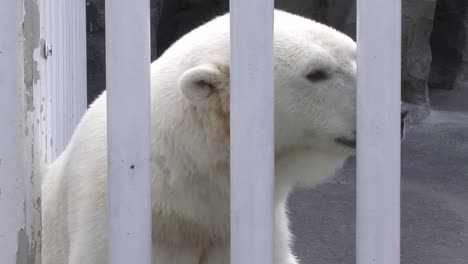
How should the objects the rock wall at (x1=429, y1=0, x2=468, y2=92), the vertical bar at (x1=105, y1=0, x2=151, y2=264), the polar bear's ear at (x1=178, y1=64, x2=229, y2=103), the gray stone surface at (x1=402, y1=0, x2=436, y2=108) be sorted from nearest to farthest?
the vertical bar at (x1=105, y1=0, x2=151, y2=264)
the polar bear's ear at (x1=178, y1=64, x2=229, y2=103)
the gray stone surface at (x1=402, y1=0, x2=436, y2=108)
the rock wall at (x1=429, y1=0, x2=468, y2=92)

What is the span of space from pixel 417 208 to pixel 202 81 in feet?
11.6

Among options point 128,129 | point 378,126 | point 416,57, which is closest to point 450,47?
point 416,57

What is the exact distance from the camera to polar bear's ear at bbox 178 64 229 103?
1.81m

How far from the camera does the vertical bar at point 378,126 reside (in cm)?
132

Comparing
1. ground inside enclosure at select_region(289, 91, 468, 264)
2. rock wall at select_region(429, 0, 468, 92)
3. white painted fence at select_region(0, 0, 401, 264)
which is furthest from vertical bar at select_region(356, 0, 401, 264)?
rock wall at select_region(429, 0, 468, 92)

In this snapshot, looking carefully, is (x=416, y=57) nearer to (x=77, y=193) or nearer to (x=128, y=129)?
(x=77, y=193)

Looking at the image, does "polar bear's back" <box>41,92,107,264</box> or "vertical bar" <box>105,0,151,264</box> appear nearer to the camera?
"vertical bar" <box>105,0,151,264</box>

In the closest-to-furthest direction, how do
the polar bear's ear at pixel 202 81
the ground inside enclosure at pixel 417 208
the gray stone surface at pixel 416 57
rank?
the polar bear's ear at pixel 202 81 < the ground inside enclosure at pixel 417 208 < the gray stone surface at pixel 416 57

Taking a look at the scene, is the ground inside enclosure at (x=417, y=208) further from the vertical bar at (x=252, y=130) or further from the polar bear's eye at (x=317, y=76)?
the vertical bar at (x=252, y=130)

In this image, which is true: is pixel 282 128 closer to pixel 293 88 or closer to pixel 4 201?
pixel 293 88

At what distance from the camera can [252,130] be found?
4.37 feet

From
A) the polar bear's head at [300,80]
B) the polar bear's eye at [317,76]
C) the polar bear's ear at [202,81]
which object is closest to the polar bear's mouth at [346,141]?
the polar bear's head at [300,80]

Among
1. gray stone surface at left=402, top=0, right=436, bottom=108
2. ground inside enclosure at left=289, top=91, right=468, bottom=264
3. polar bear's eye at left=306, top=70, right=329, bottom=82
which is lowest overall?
ground inside enclosure at left=289, top=91, right=468, bottom=264

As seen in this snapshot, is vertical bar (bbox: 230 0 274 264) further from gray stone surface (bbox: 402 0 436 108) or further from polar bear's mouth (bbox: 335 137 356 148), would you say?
gray stone surface (bbox: 402 0 436 108)
